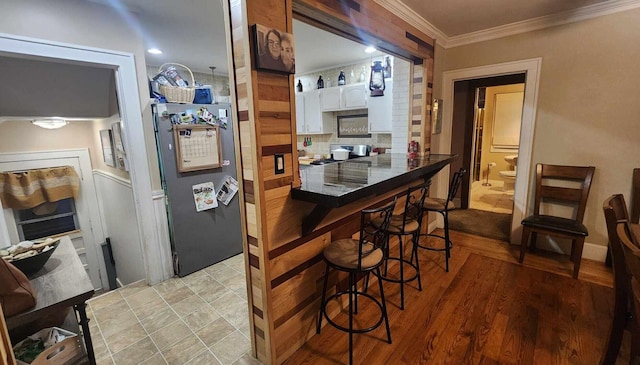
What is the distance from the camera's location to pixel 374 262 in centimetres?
165

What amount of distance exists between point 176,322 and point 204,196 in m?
1.17

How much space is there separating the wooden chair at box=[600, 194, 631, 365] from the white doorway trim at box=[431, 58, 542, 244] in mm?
1712

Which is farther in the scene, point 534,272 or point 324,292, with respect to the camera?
point 534,272

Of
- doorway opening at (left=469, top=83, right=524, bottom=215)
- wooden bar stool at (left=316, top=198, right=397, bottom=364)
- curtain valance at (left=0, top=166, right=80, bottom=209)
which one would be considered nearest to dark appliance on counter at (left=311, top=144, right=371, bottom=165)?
wooden bar stool at (left=316, top=198, right=397, bottom=364)

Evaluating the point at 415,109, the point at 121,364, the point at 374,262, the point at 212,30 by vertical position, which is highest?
the point at 212,30

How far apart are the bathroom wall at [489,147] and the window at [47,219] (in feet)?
27.2

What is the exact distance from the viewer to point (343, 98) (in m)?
4.40

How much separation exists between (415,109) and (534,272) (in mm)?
2025

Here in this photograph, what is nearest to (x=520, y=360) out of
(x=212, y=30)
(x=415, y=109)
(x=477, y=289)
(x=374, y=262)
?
(x=477, y=289)

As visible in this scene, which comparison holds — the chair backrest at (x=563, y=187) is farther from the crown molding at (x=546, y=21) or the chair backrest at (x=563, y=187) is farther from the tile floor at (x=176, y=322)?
the tile floor at (x=176, y=322)

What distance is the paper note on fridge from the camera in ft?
9.23

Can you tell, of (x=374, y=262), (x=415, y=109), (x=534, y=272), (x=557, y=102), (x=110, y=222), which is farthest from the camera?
(x=110, y=222)

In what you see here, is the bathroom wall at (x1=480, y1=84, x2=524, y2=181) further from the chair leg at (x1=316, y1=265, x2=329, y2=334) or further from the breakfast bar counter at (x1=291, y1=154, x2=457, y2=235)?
the chair leg at (x1=316, y1=265, x2=329, y2=334)

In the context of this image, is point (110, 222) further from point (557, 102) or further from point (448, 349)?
point (557, 102)
